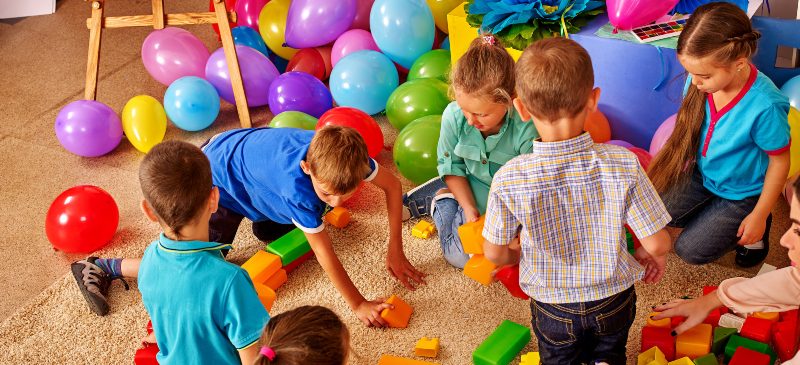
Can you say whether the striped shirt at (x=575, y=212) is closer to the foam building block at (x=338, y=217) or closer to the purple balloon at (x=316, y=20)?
the foam building block at (x=338, y=217)

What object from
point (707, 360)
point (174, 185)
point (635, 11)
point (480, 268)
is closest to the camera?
point (174, 185)

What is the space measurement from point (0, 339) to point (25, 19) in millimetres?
2365

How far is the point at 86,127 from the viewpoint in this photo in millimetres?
2588

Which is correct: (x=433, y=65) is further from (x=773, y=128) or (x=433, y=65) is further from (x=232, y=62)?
(x=773, y=128)

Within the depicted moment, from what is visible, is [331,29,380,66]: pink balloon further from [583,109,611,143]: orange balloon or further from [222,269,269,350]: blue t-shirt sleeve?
[222,269,269,350]: blue t-shirt sleeve

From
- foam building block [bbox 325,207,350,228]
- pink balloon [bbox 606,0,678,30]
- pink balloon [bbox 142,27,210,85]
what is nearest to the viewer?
pink balloon [bbox 606,0,678,30]

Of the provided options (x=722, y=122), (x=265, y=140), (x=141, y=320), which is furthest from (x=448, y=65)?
(x=141, y=320)

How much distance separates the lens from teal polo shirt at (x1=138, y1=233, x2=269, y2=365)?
143 centimetres

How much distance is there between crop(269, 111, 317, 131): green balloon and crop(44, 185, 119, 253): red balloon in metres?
0.55

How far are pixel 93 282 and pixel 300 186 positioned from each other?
669 millimetres

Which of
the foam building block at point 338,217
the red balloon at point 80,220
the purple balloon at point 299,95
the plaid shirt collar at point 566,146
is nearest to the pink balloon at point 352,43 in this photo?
the purple balloon at point 299,95

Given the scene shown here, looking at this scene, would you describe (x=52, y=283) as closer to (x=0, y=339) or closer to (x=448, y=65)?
(x=0, y=339)

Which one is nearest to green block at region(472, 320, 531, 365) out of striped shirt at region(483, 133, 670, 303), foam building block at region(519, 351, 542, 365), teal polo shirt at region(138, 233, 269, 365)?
foam building block at region(519, 351, 542, 365)

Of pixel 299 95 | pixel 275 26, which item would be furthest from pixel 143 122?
pixel 275 26
